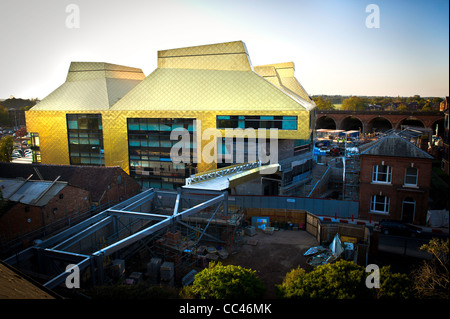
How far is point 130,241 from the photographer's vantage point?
18047mm

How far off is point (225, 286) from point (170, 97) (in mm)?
28700

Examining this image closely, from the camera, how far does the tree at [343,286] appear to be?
1159 cm

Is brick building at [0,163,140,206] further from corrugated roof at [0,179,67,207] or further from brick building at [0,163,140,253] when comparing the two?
corrugated roof at [0,179,67,207]

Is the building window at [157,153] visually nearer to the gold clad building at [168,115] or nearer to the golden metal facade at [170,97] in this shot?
the gold clad building at [168,115]

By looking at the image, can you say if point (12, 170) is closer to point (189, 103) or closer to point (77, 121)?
point (77, 121)

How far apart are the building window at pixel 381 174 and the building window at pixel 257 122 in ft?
30.7

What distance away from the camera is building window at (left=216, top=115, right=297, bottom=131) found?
3334cm

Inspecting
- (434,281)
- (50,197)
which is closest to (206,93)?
(50,197)

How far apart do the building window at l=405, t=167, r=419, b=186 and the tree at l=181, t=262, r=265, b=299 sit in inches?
781

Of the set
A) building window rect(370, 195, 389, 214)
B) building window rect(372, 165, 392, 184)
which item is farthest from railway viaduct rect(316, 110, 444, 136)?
building window rect(370, 195, 389, 214)

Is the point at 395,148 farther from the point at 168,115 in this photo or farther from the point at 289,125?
the point at 168,115

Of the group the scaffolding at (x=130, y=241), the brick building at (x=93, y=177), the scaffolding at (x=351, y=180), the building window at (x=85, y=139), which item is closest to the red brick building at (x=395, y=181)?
Result: the scaffolding at (x=351, y=180)
